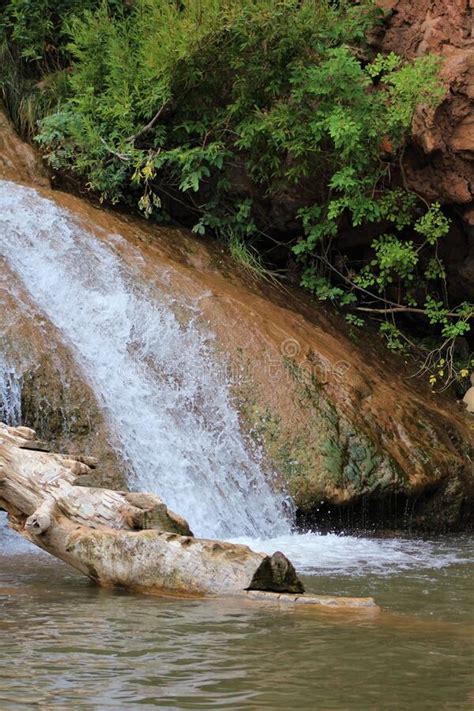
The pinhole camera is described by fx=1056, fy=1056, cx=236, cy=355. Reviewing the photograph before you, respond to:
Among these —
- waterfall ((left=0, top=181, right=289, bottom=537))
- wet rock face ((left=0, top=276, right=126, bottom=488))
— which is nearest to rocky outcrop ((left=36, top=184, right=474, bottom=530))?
waterfall ((left=0, top=181, right=289, bottom=537))

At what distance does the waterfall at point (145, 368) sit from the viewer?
8.91 meters

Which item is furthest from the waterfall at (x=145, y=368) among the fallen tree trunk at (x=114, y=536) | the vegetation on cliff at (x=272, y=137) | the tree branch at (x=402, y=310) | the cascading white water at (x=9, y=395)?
the tree branch at (x=402, y=310)

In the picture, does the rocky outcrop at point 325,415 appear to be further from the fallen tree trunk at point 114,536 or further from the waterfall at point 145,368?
the fallen tree trunk at point 114,536

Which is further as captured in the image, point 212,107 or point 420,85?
point 212,107

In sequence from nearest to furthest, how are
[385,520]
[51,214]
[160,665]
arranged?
[160,665], [385,520], [51,214]

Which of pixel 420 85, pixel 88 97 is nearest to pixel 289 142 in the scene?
pixel 420 85

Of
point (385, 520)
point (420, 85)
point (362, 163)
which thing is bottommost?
point (385, 520)

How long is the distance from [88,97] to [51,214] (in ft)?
6.94

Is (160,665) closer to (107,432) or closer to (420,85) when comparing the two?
(107,432)

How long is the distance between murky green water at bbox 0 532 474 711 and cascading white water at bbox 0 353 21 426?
2554mm

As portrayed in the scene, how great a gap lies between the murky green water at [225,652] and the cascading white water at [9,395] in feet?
8.38

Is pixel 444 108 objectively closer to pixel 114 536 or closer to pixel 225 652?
pixel 114 536

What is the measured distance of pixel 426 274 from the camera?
12539 millimetres

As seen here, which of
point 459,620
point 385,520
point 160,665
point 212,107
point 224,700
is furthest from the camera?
point 212,107
